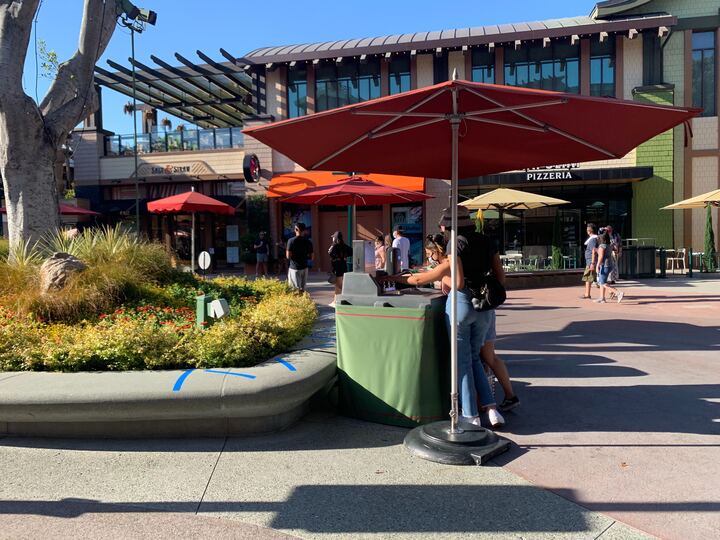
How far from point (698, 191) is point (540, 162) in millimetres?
16997

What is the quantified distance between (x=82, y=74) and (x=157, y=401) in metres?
7.57

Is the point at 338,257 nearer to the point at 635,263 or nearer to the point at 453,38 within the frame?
the point at 635,263

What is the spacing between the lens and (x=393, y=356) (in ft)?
14.0

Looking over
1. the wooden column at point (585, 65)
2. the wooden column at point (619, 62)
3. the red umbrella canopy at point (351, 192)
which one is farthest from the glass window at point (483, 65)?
the red umbrella canopy at point (351, 192)

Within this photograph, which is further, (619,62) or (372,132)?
(619,62)

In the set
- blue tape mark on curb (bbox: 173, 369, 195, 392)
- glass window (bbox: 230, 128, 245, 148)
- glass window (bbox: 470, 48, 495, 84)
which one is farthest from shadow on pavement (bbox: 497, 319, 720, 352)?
glass window (bbox: 230, 128, 245, 148)

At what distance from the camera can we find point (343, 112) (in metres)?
3.61

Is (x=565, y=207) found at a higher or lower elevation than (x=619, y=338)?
higher

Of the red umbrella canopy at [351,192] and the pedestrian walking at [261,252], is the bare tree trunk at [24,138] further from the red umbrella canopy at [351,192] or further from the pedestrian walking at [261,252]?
the pedestrian walking at [261,252]

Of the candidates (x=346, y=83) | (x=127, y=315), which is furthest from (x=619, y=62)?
(x=127, y=315)

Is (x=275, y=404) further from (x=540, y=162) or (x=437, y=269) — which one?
(x=540, y=162)

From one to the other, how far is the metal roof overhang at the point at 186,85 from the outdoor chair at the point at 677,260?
1759 centimetres

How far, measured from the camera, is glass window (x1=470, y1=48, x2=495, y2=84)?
1930 cm

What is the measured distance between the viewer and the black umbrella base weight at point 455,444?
3.68 metres
